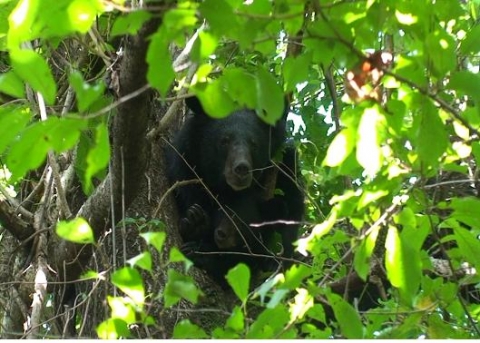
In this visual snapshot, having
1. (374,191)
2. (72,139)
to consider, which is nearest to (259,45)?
(374,191)

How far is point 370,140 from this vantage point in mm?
2191

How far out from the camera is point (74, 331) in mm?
4336

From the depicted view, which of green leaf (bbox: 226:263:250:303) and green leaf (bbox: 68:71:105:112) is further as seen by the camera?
green leaf (bbox: 226:263:250:303)

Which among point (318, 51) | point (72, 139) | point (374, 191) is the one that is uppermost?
point (318, 51)

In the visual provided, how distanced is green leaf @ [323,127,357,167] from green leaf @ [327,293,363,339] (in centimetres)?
40

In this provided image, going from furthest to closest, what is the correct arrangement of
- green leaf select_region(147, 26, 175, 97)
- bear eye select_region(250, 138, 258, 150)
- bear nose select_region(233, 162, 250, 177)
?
bear eye select_region(250, 138, 258, 150) → bear nose select_region(233, 162, 250, 177) → green leaf select_region(147, 26, 175, 97)

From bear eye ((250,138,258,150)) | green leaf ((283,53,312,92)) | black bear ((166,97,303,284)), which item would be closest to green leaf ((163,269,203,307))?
green leaf ((283,53,312,92))

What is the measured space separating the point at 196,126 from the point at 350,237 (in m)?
4.06

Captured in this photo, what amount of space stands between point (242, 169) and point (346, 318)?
3.41 metres

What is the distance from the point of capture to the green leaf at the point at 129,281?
2088 millimetres

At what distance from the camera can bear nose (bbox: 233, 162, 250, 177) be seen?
18.9 ft

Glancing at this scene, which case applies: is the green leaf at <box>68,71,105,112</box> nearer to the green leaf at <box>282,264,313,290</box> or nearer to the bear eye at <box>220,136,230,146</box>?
the green leaf at <box>282,264,313,290</box>

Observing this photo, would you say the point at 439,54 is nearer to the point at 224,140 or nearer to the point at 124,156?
the point at 124,156

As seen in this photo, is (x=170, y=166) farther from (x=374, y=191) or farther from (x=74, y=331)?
(x=374, y=191)
